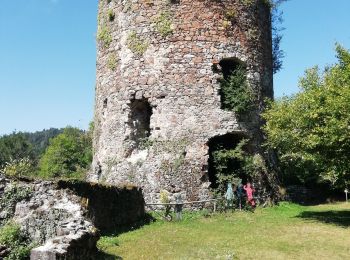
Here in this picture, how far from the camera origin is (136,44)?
57.2 ft

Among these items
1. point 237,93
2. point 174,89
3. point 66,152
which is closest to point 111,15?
point 174,89

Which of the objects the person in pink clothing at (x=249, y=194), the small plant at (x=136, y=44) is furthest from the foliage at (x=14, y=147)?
the person in pink clothing at (x=249, y=194)

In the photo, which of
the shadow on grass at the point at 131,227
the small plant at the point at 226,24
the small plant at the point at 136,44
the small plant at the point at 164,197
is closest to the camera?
the shadow on grass at the point at 131,227

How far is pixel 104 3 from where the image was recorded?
19328 mm

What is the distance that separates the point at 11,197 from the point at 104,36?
35.2ft

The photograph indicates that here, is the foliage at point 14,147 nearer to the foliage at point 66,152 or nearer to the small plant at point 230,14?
the foliage at point 66,152

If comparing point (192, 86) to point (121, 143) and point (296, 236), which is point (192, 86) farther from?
point (296, 236)

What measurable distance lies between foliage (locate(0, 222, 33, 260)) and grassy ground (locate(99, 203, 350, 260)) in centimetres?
172

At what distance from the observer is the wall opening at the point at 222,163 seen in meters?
16.9

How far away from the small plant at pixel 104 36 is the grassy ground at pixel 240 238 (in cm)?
808

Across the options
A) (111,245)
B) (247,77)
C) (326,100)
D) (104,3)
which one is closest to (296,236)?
(326,100)

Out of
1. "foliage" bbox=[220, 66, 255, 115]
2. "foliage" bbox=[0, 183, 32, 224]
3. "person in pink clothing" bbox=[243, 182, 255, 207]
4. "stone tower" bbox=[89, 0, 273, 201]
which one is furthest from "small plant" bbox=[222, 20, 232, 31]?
"foliage" bbox=[0, 183, 32, 224]

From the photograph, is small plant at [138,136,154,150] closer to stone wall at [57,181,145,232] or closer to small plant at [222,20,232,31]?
stone wall at [57,181,145,232]

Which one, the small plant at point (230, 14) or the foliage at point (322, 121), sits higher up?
the small plant at point (230, 14)
